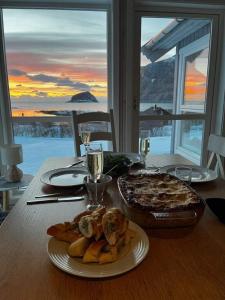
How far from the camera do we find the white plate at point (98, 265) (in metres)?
0.50

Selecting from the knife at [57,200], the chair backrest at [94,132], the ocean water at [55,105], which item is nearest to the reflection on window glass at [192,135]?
the ocean water at [55,105]

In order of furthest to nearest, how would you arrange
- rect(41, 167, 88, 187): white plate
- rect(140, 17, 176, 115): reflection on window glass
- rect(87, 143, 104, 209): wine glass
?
rect(140, 17, 176, 115): reflection on window glass
rect(41, 167, 88, 187): white plate
rect(87, 143, 104, 209): wine glass

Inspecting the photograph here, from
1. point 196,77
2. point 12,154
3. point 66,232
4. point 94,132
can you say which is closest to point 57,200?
point 66,232

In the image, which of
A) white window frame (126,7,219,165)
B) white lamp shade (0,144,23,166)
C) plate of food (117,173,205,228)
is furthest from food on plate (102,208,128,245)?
white window frame (126,7,219,165)

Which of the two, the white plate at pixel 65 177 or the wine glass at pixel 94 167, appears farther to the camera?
the white plate at pixel 65 177

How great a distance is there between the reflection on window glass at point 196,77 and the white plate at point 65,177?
6.17 feet

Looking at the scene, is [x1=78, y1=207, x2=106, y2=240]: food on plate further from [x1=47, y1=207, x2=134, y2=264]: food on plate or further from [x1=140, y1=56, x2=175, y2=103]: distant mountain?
[x1=140, y1=56, x2=175, y2=103]: distant mountain

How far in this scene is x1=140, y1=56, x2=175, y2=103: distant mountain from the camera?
97.7 inches

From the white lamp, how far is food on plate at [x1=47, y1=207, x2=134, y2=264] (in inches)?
63.6

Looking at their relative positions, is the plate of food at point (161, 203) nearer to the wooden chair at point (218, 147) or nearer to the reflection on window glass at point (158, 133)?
the wooden chair at point (218, 147)

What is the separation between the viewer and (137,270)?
1.73ft

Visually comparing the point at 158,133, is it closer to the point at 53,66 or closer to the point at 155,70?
the point at 155,70

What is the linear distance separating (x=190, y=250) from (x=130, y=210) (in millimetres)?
184

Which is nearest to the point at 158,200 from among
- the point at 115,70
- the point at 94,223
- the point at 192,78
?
the point at 94,223
